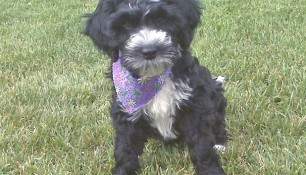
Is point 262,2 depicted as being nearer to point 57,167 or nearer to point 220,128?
point 220,128

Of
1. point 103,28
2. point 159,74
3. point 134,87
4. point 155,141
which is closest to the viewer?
point 103,28

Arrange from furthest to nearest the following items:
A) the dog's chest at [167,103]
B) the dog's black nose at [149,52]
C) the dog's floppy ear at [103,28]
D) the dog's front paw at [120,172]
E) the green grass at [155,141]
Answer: the green grass at [155,141], the dog's front paw at [120,172], the dog's chest at [167,103], the dog's floppy ear at [103,28], the dog's black nose at [149,52]

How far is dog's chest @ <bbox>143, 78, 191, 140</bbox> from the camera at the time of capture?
10.2 ft

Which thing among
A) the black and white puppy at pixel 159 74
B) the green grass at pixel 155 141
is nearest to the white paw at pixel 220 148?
the green grass at pixel 155 141

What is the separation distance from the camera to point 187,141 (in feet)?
10.6

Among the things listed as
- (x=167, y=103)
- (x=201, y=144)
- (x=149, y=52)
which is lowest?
(x=201, y=144)

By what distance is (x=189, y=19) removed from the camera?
117 inches

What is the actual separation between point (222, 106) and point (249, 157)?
47cm

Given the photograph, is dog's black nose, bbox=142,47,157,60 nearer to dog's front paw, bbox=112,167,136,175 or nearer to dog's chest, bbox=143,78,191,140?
dog's chest, bbox=143,78,191,140

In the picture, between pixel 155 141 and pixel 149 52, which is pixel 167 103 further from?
pixel 155 141

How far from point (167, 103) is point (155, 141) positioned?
723mm

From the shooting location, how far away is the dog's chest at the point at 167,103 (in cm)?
311

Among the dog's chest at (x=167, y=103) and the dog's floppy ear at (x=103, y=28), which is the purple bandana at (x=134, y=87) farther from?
the dog's floppy ear at (x=103, y=28)

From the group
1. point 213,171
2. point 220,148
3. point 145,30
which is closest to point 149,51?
point 145,30
